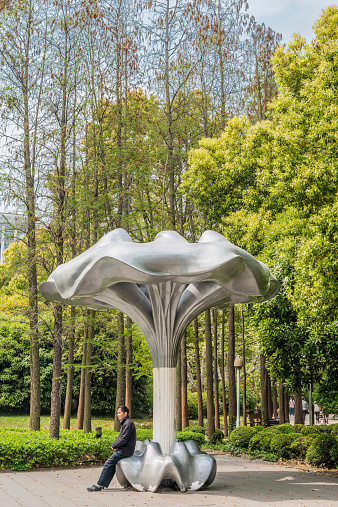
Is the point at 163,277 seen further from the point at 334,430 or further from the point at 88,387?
the point at 334,430

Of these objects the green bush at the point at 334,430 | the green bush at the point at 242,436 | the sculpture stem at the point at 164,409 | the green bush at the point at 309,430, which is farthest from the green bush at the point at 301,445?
the sculpture stem at the point at 164,409

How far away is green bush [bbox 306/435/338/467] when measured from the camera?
11750 mm

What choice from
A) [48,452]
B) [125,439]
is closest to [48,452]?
[48,452]

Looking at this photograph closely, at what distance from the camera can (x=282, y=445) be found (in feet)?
43.0

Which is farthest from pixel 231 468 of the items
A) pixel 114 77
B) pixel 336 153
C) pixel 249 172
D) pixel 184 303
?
pixel 114 77

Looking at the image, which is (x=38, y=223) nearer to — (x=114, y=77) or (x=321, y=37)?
(x=114, y=77)

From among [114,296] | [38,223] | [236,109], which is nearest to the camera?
[114,296]

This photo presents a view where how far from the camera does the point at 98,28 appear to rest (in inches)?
638

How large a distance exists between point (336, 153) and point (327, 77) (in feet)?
5.12

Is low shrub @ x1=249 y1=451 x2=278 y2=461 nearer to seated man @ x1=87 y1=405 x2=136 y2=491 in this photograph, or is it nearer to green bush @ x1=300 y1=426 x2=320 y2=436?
green bush @ x1=300 y1=426 x2=320 y2=436

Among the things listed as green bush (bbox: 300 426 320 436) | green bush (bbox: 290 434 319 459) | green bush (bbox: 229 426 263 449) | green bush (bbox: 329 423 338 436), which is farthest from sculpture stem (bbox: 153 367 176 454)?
green bush (bbox: 329 423 338 436)

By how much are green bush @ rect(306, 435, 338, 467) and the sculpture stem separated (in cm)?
425

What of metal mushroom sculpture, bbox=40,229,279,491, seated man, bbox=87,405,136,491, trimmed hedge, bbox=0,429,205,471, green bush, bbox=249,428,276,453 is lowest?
green bush, bbox=249,428,276,453

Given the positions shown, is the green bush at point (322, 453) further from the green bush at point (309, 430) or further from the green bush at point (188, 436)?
the green bush at point (188, 436)
